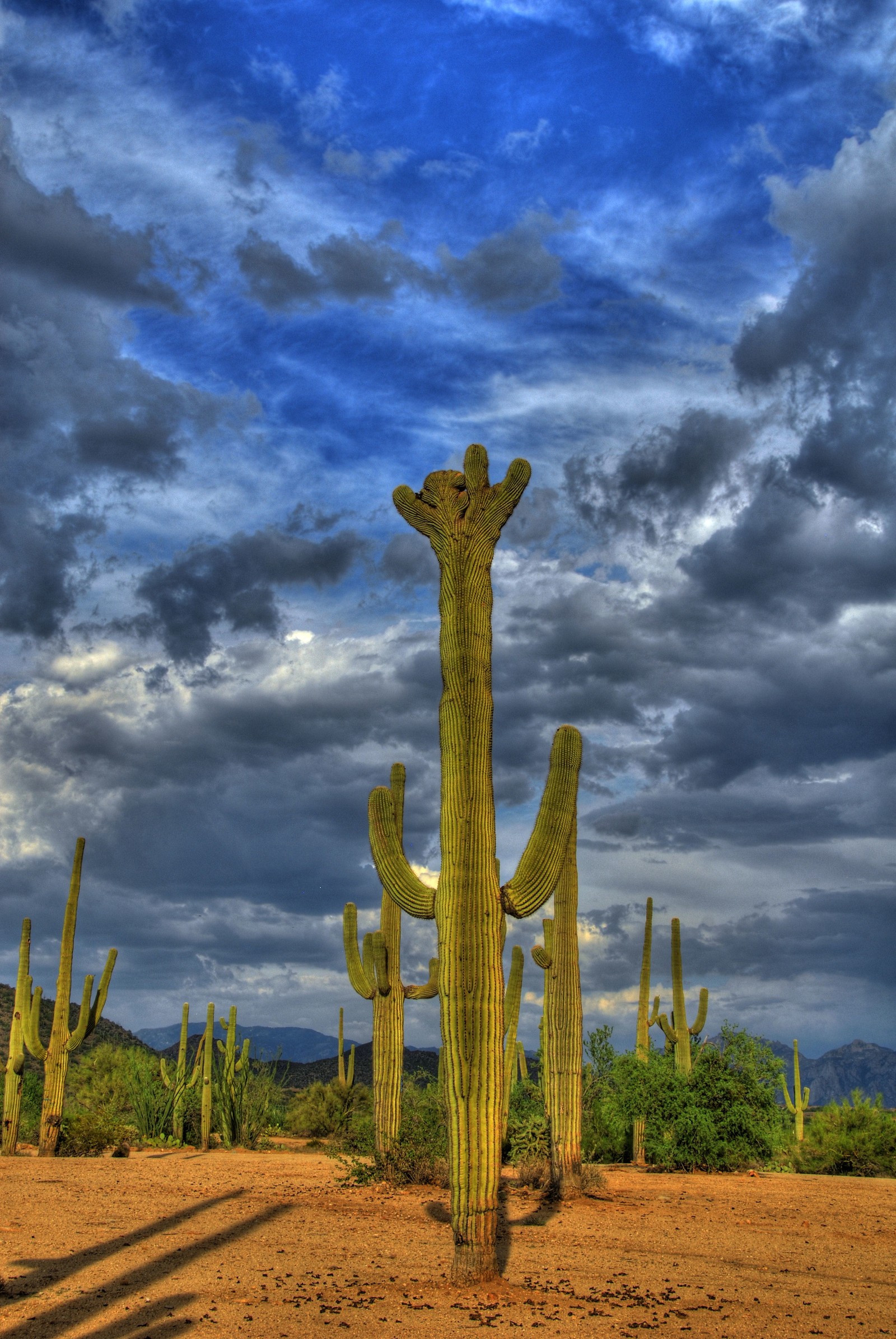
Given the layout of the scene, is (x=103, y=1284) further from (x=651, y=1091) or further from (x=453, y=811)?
(x=651, y=1091)

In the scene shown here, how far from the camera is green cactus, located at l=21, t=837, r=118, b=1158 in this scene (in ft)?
64.3

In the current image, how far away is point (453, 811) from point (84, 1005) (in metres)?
15.1

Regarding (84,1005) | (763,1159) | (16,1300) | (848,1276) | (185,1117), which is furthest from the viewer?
(185,1117)

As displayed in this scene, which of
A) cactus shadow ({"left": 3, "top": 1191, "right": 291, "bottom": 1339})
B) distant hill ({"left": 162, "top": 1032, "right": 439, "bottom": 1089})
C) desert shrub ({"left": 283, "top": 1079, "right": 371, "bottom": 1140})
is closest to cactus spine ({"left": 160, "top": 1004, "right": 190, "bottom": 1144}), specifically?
desert shrub ({"left": 283, "top": 1079, "right": 371, "bottom": 1140})

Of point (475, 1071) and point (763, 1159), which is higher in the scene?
point (475, 1071)

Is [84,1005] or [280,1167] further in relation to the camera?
[84,1005]

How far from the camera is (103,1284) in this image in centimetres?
844

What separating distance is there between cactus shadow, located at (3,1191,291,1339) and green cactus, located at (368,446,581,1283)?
2.35m

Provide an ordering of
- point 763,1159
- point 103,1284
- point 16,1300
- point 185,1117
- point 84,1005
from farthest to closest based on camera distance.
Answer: point 185,1117 → point 84,1005 → point 763,1159 → point 103,1284 → point 16,1300

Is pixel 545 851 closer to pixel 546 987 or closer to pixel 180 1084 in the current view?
pixel 546 987

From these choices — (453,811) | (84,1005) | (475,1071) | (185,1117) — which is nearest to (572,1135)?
(475,1071)

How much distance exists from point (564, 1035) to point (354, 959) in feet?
12.9

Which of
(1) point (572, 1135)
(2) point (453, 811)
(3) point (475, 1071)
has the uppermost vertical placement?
(2) point (453, 811)

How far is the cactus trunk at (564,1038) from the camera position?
44.4 ft
